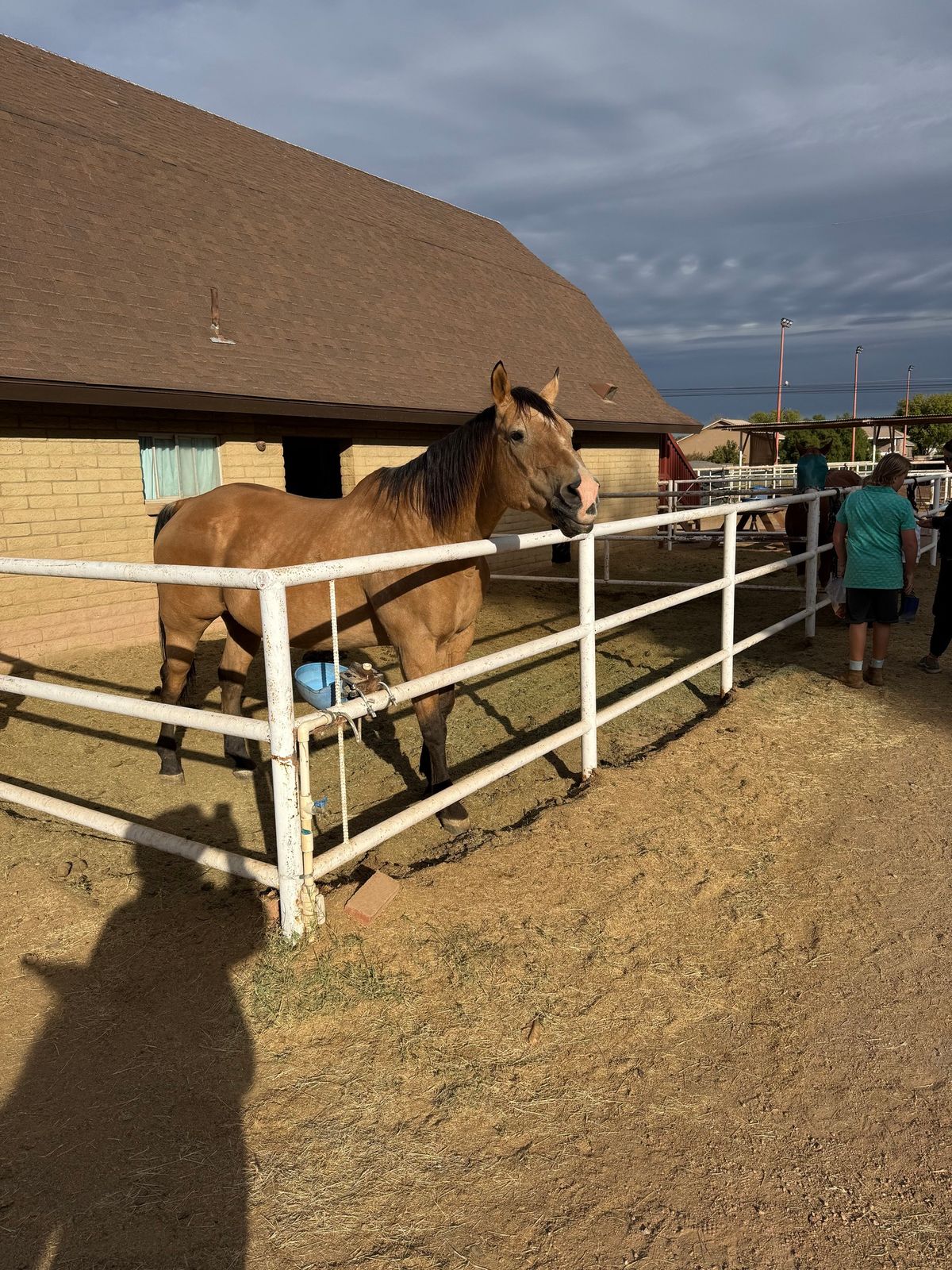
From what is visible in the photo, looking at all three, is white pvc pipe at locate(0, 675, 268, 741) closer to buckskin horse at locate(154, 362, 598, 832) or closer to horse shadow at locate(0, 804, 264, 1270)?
horse shadow at locate(0, 804, 264, 1270)

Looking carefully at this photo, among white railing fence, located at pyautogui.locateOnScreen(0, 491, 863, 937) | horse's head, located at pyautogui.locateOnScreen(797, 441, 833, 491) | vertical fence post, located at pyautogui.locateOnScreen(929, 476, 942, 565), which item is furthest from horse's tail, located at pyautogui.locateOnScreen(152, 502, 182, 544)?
vertical fence post, located at pyautogui.locateOnScreen(929, 476, 942, 565)

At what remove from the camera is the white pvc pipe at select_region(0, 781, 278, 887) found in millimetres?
2816

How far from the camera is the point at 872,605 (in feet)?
19.6

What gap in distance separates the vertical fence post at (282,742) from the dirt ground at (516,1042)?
279mm

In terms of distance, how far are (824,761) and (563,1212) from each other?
11.2ft

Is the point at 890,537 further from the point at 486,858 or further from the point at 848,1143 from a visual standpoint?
the point at 848,1143

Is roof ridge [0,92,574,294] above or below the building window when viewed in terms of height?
above

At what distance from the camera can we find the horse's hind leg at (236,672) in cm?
522

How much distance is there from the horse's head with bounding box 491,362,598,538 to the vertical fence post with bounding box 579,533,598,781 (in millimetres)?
717

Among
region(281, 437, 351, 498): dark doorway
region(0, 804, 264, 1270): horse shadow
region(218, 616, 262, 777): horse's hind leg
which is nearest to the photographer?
region(0, 804, 264, 1270): horse shadow

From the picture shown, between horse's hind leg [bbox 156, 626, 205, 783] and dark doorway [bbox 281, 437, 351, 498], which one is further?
dark doorway [bbox 281, 437, 351, 498]

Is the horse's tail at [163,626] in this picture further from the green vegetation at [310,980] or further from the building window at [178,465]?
the building window at [178,465]

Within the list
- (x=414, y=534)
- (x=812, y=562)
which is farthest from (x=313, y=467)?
(x=414, y=534)

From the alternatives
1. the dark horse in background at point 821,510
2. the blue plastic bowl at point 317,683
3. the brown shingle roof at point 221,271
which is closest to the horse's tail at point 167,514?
the blue plastic bowl at point 317,683
